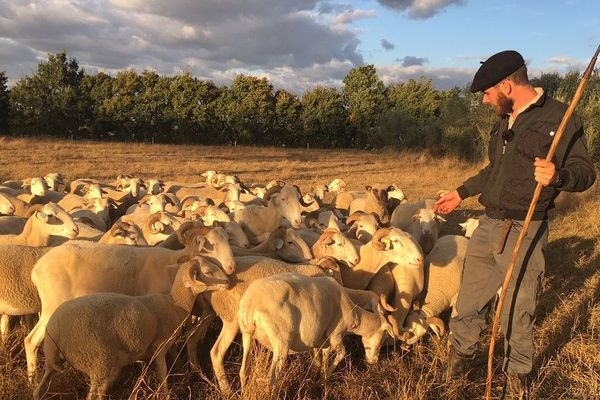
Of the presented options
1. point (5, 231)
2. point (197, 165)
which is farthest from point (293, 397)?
point (197, 165)

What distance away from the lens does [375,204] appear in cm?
1057

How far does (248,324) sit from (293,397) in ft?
2.43

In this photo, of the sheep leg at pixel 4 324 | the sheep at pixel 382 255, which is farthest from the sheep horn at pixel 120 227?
the sheep at pixel 382 255

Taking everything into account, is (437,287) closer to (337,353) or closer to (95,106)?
(337,353)

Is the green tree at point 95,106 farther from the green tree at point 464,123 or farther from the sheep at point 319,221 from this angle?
the sheep at point 319,221

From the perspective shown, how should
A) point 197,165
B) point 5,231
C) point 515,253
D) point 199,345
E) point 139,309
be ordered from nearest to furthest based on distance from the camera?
point 515,253 < point 139,309 < point 199,345 < point 5,231 < point 197,165

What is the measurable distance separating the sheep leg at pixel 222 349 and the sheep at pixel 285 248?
1.67 metres

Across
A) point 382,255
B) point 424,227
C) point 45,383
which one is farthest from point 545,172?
point 424,227

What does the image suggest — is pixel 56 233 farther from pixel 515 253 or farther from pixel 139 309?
pixel 515 253

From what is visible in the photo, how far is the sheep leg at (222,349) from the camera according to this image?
4.65m

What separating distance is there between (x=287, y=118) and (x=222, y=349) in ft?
168

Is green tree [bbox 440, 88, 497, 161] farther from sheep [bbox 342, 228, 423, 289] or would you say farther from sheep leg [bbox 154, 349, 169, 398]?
sheep leg [bbox 154, 349, 169, 398]

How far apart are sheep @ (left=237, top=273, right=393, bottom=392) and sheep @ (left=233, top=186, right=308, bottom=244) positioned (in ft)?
11.8

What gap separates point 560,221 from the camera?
493 inches
